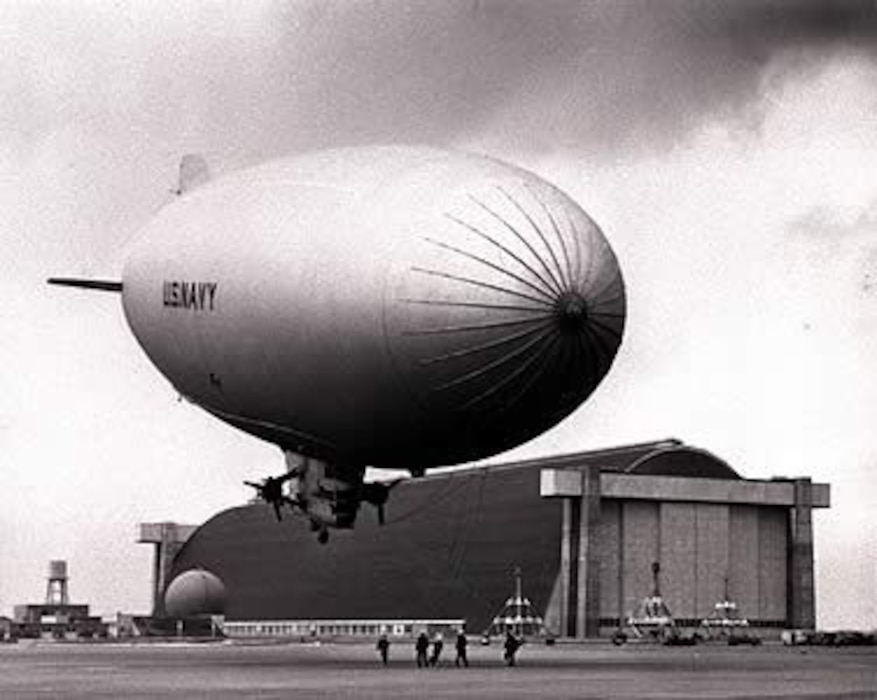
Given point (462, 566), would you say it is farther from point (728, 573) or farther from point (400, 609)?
point (728, 573)

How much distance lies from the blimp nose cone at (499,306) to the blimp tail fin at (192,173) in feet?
49.5

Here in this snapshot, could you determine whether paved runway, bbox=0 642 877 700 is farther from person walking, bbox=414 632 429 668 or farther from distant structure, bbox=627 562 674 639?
distant structure, bbox=627 562 674 639

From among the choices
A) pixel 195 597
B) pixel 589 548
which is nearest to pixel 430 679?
pixel 589 548

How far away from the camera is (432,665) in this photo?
6216cm

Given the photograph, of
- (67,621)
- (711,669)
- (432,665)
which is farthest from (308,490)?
(67,621)

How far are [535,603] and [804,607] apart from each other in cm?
2702

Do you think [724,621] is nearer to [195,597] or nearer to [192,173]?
[195,597]

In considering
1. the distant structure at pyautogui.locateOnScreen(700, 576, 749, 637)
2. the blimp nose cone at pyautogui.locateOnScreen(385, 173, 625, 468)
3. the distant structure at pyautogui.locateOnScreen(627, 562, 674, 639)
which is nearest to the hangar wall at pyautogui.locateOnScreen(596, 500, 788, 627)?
the distant structure at pyautogui.locateOnScreen(700, 576, 749, 637)

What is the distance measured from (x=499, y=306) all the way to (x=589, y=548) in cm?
10937

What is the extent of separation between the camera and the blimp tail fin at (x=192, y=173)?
54.8m

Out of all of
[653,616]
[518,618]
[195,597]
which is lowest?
[518,618]

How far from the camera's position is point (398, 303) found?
136 ft

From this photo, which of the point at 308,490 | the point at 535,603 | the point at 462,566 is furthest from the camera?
the point at 462,566

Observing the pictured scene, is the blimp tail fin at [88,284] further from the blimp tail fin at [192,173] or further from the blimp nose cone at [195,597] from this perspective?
the blimp nose cone at [195,597]
